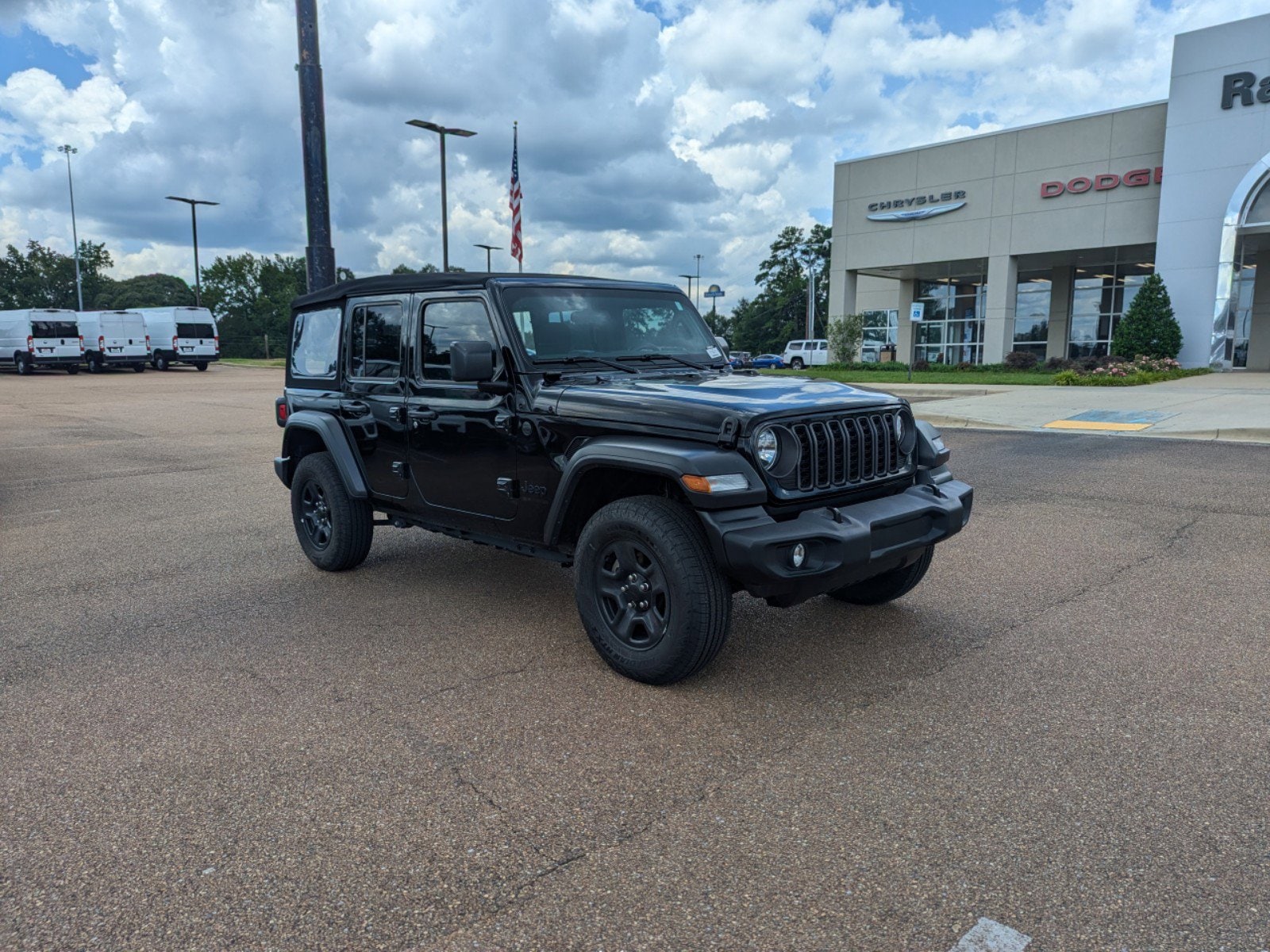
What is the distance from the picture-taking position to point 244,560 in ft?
20.6

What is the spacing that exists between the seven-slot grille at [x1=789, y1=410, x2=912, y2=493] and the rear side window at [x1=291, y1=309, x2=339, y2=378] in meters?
3.29

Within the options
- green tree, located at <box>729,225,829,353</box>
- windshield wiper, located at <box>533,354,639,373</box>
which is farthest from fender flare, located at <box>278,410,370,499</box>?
green tree, located at <box>729,225,829,353</box>

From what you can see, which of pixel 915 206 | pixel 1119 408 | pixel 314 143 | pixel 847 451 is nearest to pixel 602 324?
pixel 847 451

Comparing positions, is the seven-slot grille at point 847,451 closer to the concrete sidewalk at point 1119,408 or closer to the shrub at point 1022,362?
the concrete sidewalk at point 1119,408

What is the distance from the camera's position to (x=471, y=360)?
4.20 m

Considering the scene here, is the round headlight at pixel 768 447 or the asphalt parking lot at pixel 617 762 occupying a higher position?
the round headlight at pixel 768 447

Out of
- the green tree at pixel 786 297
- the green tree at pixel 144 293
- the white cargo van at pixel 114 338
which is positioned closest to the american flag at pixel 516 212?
the white cargo van at pixel 114 338

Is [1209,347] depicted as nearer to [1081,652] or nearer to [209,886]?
[1081,652]

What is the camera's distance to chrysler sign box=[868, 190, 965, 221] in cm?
3347

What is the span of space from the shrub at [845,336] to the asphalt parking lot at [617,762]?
30.2 metres

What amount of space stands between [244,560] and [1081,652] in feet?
17.1

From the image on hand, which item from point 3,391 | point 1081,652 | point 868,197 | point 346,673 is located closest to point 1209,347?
point 868,197

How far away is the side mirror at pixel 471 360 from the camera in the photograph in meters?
4.20

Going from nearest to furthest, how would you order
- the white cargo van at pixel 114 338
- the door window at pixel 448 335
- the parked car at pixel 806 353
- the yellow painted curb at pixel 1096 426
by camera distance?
1. the door window at pixel 448 335
2. the yellow painted curb at pixel 1096 426
3. the white cargo van at pixel 114 338
4. the parked car at pixel 806 353
